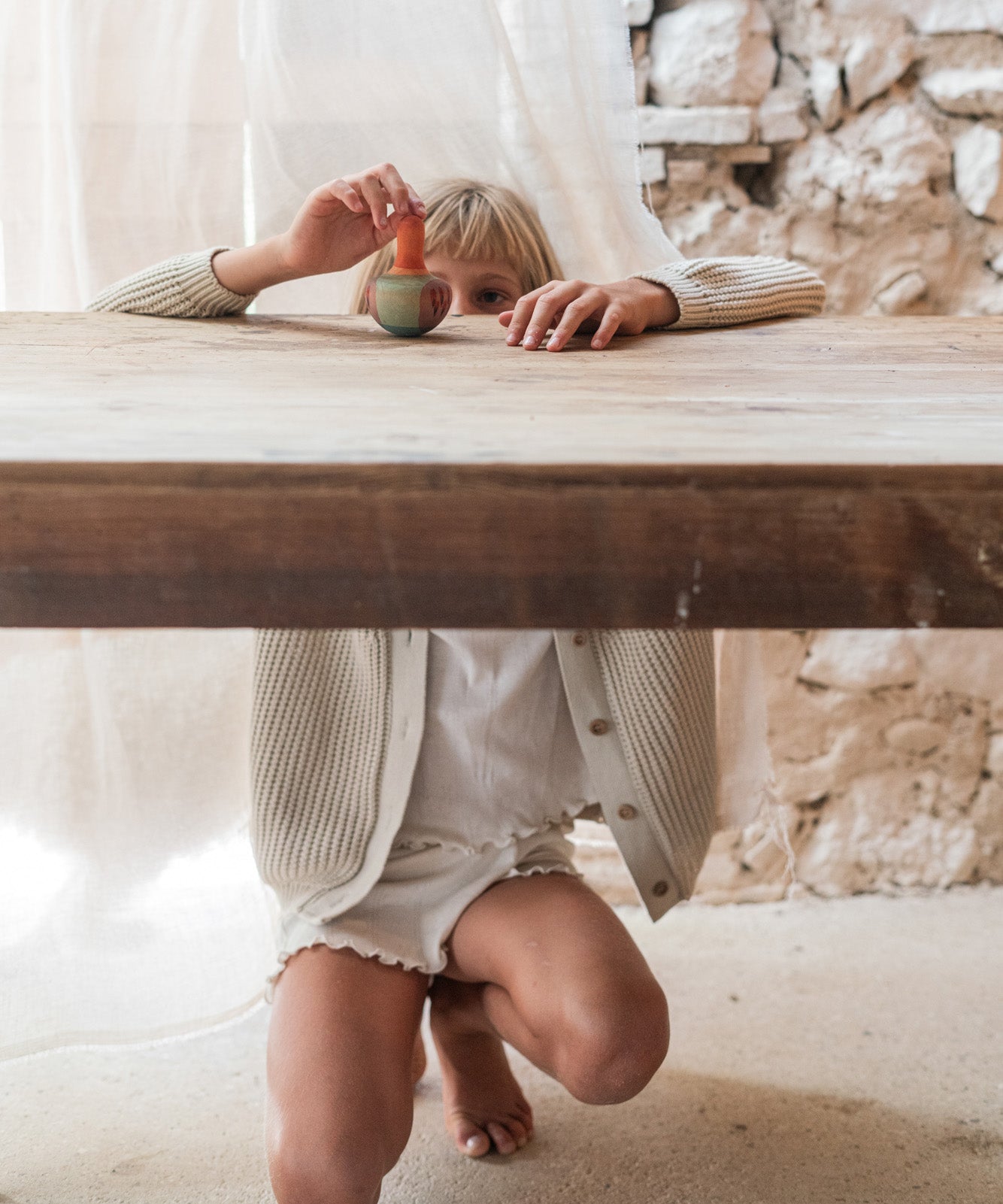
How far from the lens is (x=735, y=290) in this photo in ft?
3.61

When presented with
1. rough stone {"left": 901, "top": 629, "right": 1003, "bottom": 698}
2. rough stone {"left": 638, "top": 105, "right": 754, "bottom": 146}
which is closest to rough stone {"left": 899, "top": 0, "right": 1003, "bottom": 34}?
rough stone {"left": 638, "top": 105, "right": 754, "bottom": 146}

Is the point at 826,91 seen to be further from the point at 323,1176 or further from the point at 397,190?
the point at 323,1176

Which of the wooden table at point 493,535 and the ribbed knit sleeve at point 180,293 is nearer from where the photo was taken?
the wooden table at point 493,535

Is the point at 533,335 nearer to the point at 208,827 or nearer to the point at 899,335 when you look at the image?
the point at 899,335

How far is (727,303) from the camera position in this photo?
108cm

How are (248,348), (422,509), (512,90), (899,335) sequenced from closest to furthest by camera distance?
(422,509) < (248,348) < (899,335) < (512,90)

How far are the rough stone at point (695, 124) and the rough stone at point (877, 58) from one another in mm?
141

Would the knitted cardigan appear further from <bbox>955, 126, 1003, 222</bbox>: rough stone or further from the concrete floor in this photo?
<bbox>955, 126, 1003, 222</bbox>: rough stone

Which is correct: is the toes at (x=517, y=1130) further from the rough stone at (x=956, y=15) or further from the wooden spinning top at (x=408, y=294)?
the rough stone at (x=956, y=15)

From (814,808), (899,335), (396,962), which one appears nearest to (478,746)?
(396,962)

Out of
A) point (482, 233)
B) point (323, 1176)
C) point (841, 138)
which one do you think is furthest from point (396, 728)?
point (841, 138)

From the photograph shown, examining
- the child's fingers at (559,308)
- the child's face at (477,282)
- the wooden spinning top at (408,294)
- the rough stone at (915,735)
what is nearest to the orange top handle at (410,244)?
the wooden spinning top at (408,294)

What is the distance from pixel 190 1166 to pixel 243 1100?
0.40 feet

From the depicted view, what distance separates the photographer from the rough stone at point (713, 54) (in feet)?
5.09
